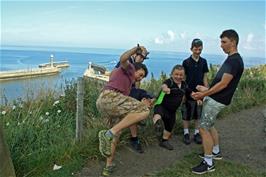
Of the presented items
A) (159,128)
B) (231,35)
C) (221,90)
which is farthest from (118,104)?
(231,35)

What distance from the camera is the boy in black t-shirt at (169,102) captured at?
5.62 meters

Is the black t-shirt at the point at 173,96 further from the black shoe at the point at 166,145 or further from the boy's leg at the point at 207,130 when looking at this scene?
the boy's leg at the point at 207,130

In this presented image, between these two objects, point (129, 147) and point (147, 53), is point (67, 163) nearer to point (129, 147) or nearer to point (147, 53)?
point (129, 147)

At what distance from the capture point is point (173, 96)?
5.72 metres

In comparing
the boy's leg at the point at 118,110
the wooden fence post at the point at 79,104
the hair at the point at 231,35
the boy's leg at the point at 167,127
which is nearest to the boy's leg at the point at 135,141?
the boy's leg at the point at 167,127

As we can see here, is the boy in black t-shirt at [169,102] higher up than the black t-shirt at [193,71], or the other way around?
the black t-shirt at [193,71]

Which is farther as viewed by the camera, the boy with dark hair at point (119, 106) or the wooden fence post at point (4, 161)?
the boy with dark hair at point (119, 106)

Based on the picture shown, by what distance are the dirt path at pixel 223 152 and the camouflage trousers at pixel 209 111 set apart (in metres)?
0.83

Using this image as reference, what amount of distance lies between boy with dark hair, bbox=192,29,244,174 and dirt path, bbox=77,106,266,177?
638 mm

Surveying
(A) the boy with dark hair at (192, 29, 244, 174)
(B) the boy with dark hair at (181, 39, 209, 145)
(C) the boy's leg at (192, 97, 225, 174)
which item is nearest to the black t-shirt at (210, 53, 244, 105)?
(A) the boy with dark hair at (192, 29, 244, 174)

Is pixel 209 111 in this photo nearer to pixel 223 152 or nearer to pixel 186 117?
pixel 223 152

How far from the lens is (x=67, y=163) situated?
4.93 metres

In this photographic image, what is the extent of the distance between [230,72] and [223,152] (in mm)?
1808

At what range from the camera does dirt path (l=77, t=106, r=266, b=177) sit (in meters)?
4.94
